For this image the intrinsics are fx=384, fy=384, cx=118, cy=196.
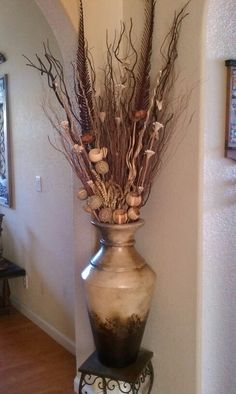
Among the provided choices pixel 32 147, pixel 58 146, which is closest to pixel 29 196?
pixel 32 147

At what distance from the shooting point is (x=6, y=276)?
2930mm

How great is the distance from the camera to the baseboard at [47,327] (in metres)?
2.53

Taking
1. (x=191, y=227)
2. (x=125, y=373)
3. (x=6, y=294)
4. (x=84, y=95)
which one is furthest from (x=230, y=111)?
(x=6, y=294)

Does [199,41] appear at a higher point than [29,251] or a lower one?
higher

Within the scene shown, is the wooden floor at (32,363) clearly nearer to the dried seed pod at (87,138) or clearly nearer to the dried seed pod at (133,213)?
the dried seed pod at (133,213)

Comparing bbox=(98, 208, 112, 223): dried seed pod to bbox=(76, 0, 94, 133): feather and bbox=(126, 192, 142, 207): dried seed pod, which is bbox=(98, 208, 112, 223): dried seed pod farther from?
bbox=(76, 0, 94, 133): feather

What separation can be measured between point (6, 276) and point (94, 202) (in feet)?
5.56

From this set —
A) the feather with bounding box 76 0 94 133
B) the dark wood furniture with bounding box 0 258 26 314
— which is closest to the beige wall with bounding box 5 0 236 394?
the feather with bounding box 76 0 94 133

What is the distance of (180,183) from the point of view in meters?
1.57

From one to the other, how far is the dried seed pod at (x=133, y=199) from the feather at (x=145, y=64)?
34cm

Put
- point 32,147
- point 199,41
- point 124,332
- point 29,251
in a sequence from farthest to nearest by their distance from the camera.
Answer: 1. point 29,251
2. point 32,147
3. point 124,332
4. point 199,41

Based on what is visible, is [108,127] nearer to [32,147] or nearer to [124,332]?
[124,332]

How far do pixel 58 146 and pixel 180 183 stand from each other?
1.11 m

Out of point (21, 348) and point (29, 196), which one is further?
point (29, 196)
